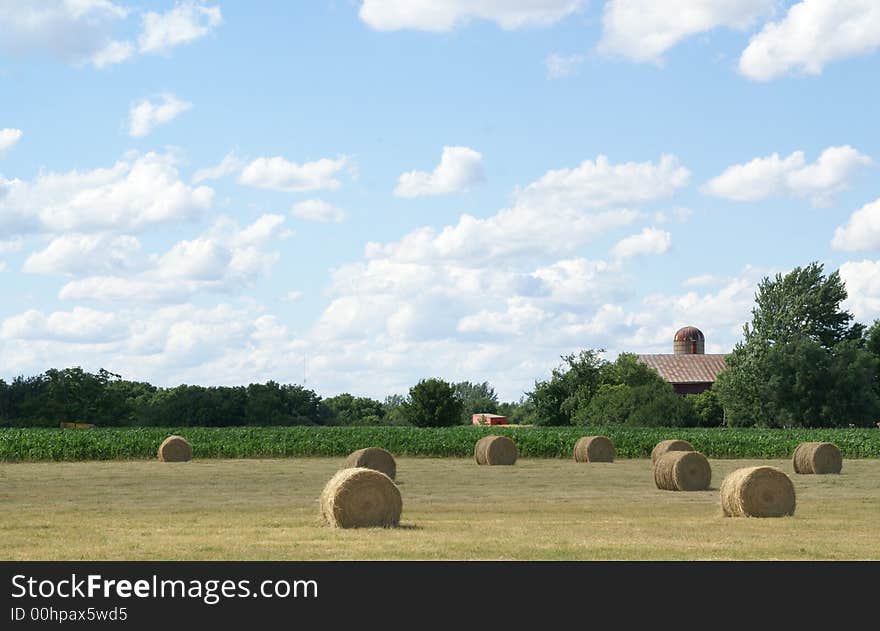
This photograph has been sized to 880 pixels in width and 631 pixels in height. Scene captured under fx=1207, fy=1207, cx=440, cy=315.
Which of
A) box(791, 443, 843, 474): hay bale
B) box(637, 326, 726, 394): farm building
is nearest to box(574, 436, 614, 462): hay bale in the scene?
box(791, 443, 843, 474): hay bale

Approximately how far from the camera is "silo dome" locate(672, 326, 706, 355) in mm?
154375

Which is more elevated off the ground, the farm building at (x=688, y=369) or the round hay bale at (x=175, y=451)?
the farm building at (x=688, y=369)

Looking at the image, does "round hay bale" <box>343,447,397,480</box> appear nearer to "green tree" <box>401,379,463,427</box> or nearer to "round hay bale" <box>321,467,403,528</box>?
"round hay bale" <box>321,467,403,528</box>

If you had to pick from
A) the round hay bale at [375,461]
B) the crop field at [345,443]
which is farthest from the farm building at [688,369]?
the round hay bale at [375,461]

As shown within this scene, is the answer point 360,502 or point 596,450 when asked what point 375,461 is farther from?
point 596,450

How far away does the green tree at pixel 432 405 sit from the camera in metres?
94.8

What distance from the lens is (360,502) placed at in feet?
75.7

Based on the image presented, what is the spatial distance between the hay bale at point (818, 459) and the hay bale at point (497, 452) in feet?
40.3

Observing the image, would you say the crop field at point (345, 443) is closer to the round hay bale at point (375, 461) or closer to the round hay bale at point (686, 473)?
the round hay bale at point (375, 461)

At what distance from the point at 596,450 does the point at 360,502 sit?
3364cm

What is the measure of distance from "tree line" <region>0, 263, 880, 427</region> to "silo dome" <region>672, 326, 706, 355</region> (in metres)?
34.7

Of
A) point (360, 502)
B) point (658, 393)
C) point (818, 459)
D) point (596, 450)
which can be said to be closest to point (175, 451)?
point (596, 450)
